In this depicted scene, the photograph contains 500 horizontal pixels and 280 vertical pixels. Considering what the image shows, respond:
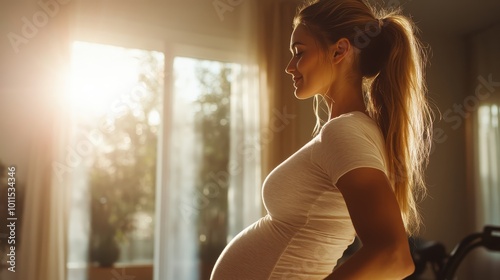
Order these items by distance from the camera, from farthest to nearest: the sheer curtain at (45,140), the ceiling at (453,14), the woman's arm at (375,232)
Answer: the ceiling at (453,14)
the sheer curtain at (45,140)
the woman's arm at (375,232)

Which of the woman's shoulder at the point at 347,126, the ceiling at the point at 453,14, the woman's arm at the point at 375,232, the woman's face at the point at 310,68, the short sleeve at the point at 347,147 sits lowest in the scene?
the woman's arm at the point at 375,232

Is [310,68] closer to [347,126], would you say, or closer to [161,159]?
[347,126]

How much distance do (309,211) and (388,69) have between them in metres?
0.29

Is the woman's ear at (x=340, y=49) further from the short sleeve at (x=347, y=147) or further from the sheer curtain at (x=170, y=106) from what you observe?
the sheer curtain at (x=170, y=106)

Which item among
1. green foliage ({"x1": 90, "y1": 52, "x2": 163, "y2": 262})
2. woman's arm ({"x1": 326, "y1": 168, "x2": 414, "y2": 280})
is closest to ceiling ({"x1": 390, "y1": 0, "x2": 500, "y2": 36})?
green foliage ({"x1": 90, "y1": 52, "x2": 163, "y2": 262})

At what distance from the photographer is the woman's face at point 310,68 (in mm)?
848

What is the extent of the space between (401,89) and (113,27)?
7.95ft

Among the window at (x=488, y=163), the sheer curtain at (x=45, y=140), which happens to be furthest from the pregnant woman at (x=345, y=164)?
the window at (x=488, y=163)

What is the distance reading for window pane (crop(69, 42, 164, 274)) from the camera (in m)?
2.75

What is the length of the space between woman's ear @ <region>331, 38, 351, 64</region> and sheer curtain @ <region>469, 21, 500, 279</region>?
10.8 ft

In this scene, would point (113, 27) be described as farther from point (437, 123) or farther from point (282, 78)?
point (437, 123)

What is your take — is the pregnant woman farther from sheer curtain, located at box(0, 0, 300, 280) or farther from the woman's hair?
sheer curtain, located at box(0, 0, 300, 280)

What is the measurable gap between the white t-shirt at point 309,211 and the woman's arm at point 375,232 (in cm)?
5

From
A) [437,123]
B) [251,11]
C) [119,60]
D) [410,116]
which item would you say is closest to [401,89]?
[410,116]
